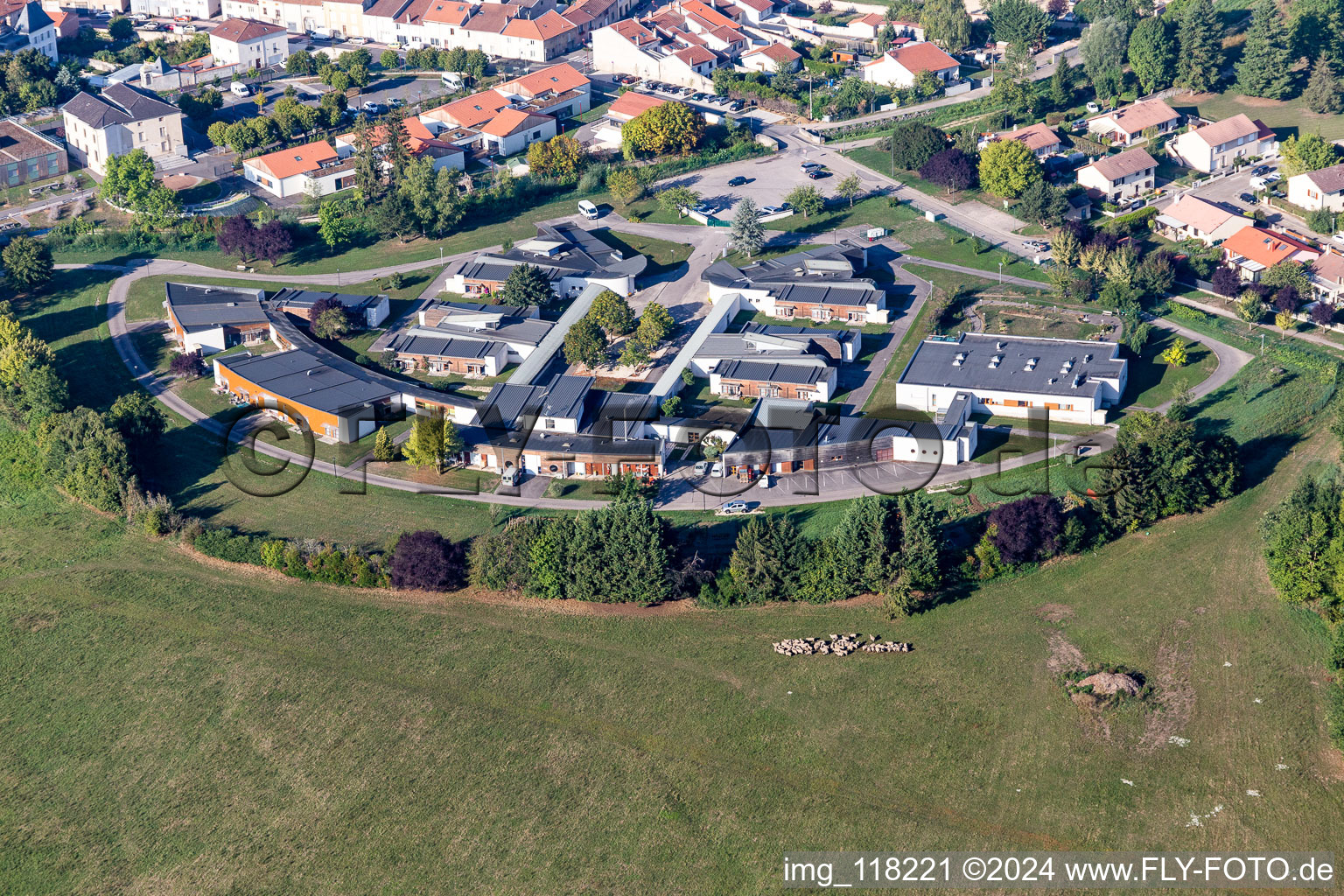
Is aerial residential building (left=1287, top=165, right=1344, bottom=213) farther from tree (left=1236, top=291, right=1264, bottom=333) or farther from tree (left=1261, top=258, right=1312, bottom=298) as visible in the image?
tree (left=1236, top=291, right=1264, bottom=333)

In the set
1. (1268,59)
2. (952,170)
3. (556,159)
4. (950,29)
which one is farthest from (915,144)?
(1268,59)

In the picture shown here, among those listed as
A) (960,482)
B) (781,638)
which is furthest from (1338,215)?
(781,638)

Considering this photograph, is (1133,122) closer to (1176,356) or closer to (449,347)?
(1176,356)

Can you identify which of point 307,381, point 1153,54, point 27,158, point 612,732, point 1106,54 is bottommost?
point 612,732

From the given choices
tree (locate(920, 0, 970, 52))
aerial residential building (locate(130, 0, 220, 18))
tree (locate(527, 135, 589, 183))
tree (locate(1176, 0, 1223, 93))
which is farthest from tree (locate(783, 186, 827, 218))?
aerial residential building (locate(130, 0, 220, 18))

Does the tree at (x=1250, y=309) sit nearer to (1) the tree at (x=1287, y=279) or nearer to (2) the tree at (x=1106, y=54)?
(1) the tree at (x=1287, y=279)

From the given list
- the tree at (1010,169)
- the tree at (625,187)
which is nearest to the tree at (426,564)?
the tree at (625,187)
